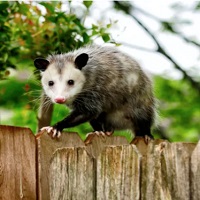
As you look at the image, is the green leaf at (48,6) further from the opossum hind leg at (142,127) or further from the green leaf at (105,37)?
the opossum hind leg at (142,127)

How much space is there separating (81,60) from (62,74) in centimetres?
15

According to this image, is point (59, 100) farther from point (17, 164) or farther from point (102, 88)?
point (17, 164)

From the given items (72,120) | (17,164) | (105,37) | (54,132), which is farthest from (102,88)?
(17,164)

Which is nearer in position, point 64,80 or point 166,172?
point 166,172

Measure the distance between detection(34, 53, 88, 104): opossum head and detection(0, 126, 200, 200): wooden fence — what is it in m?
1.14

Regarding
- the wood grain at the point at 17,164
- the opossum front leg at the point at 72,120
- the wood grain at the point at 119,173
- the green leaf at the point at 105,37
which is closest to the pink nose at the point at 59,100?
the opossum front leg at the point at 72,120

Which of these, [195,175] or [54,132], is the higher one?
[54,132]

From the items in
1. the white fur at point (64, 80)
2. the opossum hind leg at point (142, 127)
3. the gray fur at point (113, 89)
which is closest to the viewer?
the white fur at point (64, 80)

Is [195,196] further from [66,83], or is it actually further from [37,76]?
[37,76]

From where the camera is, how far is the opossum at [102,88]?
4.21 meters

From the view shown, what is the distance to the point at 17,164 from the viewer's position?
289 cm

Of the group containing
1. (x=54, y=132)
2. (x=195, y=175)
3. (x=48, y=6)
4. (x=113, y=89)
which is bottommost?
(x=195, y=175)

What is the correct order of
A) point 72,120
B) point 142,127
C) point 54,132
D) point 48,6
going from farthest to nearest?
point 142,127 → point 72,120 → point 48,6 → point 54,132

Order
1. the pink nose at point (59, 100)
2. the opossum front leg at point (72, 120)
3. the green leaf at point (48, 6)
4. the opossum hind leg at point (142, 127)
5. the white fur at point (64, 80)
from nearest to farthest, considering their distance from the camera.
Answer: the opossum front leg at point (72, 120) < the pink nose at point (59, 100) < the green leaf at point (48, 6) < the white fur at point (64, 80) < the opossum hind leg at point (142, 127)
